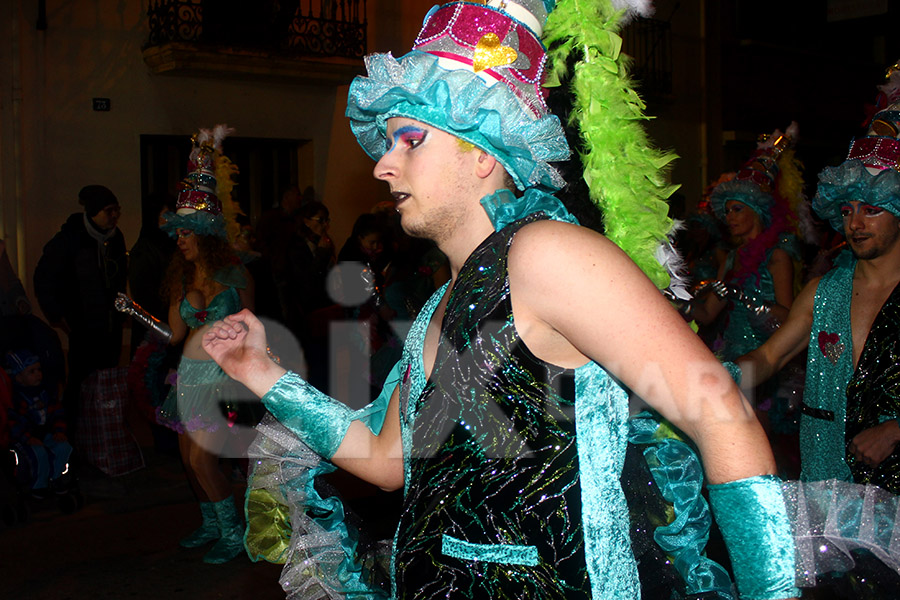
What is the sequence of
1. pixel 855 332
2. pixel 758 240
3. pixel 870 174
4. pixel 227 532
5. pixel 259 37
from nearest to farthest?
pixel 855 332
pixel 870 174
pixel 227 532
pixel 758 240
pixel 259 37

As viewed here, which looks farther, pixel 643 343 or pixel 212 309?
pixel 212 309

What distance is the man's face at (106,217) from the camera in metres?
7.10

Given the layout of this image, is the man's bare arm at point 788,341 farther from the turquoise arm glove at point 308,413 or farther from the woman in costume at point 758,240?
the turquoise arm glove at point 308,413

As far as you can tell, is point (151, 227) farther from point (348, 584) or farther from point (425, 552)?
point (425, 552)

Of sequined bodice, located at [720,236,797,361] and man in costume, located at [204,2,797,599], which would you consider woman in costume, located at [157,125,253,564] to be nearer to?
sequined bodice, located at [720,236,797,361]

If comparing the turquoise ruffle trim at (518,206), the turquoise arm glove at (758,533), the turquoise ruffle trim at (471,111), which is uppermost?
the turquoise ruffle trim at (471,111)

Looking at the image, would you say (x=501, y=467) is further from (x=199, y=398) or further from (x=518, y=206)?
(x=199, y=398)

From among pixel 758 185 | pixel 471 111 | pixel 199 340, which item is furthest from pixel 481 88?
pixel 758 185

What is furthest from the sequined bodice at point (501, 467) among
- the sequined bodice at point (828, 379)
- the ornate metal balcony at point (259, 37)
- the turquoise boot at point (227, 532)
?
the ornate metal balcony at point (259, 37)

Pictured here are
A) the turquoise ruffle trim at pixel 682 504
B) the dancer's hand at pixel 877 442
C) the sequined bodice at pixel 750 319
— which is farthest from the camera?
the sequined bodice at pixel 750 319

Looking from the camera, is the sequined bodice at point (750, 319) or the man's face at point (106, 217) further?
the man's face at point (106, 217)

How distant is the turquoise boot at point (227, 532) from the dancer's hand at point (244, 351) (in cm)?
321

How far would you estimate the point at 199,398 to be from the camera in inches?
213

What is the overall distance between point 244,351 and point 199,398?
10.9 feet
